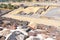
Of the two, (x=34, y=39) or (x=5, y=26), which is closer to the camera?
(x=34, y=39)

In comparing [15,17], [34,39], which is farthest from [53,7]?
[34,39]

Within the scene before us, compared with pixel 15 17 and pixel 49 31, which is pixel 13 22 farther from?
pixel 49 31

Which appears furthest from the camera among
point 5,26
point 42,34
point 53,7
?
point 53,7

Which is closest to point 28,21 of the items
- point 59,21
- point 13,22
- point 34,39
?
point 13,22

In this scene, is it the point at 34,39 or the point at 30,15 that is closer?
the point at 34,39

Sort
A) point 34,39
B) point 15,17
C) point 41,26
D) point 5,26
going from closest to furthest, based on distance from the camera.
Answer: point 34,39 < point 41,26 < point 5,26 < point 15,17

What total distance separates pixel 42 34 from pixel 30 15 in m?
2.38

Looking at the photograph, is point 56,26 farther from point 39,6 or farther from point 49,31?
point 39,6

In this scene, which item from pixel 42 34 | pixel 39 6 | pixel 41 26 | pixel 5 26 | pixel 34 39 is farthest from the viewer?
pixel 39 6

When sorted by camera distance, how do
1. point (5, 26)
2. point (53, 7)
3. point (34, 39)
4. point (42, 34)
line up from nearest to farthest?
point (34, 39) < point (42, 34) < point (5, 26) < point (53, 7)

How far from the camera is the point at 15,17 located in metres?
8.98

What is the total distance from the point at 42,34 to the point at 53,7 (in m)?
3.30

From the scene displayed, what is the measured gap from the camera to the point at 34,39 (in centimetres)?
640

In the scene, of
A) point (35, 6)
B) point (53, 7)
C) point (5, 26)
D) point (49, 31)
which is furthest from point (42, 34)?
point (35, 6)
